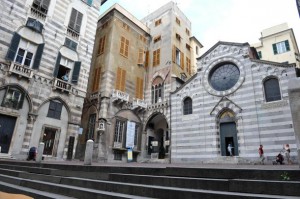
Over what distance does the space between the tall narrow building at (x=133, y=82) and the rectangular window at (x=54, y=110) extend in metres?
4.26

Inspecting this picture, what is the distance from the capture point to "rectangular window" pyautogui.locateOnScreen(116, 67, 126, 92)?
2340 cm

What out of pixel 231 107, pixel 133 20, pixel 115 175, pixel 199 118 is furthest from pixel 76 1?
pixel 115 175

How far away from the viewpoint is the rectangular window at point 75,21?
66.8 ft

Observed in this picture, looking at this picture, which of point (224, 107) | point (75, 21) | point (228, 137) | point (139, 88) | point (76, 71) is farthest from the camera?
point (139, 88)

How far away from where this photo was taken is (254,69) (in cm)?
1859

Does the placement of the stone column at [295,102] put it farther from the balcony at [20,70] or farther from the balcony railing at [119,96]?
the balcony railing at [119,96]

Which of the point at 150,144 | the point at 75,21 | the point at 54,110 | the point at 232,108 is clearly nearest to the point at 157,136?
the point at 150,144

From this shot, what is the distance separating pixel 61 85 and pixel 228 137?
601 inches

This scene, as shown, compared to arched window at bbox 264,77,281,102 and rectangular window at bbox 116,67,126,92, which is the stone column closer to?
arched window at bbox 264,77,281,102

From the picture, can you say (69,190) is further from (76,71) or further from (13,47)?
(76,71)

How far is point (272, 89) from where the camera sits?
17438 mm

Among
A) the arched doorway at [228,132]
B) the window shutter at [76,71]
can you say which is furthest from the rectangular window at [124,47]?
the arched doorway at [228,132]

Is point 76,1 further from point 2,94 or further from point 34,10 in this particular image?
point 2,94

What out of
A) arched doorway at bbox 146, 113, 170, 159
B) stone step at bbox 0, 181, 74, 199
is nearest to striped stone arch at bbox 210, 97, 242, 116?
arched doorway at bbox 146, 113, 170, 159
